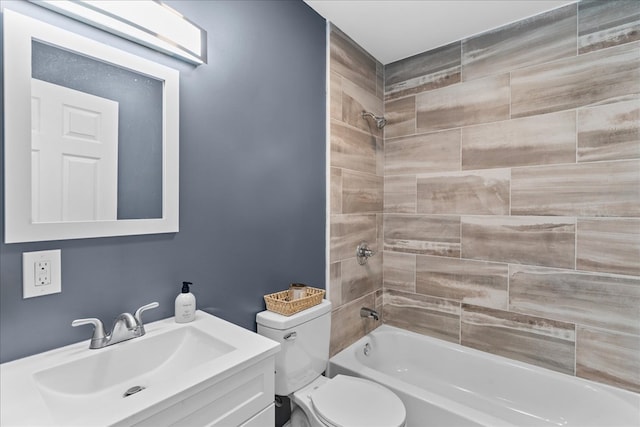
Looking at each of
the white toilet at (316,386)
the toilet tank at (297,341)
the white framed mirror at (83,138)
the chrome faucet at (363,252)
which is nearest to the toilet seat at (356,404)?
the white toilet at (316,386)

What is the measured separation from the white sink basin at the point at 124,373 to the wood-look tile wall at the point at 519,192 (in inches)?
46.0

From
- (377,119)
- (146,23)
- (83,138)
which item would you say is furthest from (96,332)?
(377,119)

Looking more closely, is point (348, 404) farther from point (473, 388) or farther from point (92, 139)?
point (92, 139)

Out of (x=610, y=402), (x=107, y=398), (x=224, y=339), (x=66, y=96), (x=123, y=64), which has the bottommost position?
(x=610, y=402)

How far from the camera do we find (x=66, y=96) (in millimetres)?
1010

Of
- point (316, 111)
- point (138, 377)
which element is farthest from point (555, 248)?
point (138, 377)

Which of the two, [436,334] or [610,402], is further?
[436,334]

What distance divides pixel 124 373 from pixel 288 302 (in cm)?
71

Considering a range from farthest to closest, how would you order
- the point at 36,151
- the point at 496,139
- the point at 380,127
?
the point at 380,127, the point at 496,139, the point at 36,151

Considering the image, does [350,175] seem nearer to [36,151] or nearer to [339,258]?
[339,258]

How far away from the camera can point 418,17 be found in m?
1.96

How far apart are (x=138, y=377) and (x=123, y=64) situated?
111 centimetres

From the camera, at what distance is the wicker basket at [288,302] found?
1.55 metres

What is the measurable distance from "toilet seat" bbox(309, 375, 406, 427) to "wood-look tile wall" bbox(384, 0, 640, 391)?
0.66m
